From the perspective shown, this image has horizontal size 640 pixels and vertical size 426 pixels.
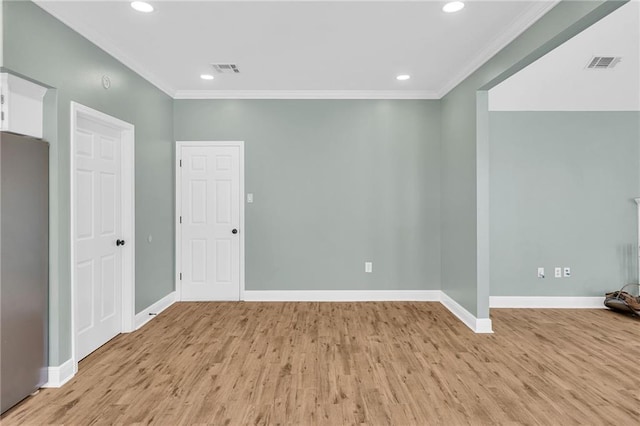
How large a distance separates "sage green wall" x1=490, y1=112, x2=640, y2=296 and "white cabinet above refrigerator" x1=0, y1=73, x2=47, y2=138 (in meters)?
4.86

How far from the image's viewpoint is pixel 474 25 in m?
2.99

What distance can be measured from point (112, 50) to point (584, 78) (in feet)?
17.2

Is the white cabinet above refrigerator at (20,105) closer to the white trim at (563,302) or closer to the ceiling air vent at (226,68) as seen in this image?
the ceiling air vent at (226,68)

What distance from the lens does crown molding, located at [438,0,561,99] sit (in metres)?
2.61

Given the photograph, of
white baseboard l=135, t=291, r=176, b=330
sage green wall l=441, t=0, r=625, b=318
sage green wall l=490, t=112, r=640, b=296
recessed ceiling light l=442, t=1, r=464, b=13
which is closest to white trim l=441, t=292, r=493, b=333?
sage green wall l=441, t=0, r=625, b=318

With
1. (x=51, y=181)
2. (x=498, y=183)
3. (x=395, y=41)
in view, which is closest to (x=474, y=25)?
(x=395, y=41)

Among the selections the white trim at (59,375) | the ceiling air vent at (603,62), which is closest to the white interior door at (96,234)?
the white trim at (59,375)

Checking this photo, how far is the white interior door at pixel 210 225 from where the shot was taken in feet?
16.2

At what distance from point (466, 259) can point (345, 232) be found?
1639mm

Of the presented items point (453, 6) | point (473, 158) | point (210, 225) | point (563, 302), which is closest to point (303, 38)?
point (453, 6)

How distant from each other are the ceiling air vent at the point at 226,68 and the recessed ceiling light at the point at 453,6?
2.27 metres

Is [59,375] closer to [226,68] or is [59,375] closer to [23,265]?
[23,265]

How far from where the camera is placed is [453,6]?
267 centimetres

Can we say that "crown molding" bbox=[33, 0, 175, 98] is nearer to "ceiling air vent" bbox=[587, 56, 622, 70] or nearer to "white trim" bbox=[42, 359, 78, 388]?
"white trim" bbox=[42, 359, 78, 388]
